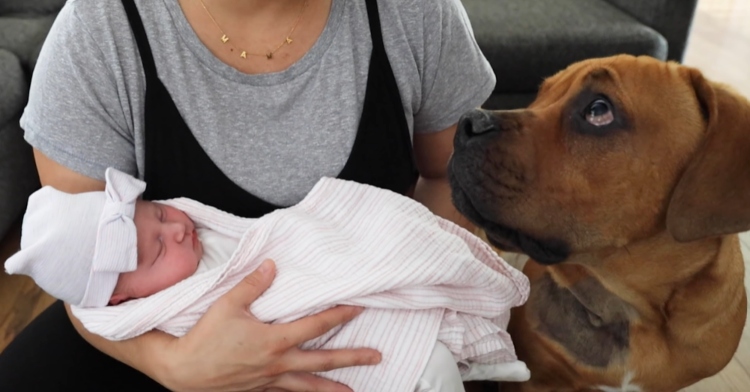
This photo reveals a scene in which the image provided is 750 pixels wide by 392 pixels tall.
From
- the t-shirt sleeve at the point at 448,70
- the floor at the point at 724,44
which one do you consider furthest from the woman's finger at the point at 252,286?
the floor at the point at 724,44

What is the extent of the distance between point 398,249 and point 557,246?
0.84 feet

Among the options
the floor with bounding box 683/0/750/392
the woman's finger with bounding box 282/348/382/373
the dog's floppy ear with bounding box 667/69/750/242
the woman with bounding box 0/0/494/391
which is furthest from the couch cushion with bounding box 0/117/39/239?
the floor with bounding box 683/0/750/392

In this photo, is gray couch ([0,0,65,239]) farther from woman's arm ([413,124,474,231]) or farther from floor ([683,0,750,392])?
floor ([683,0,750,392])

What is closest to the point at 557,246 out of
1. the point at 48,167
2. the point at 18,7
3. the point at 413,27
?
the point at 413,27

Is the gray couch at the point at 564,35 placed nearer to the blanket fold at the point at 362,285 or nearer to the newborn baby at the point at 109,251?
the blanket fold at the point at 362,285

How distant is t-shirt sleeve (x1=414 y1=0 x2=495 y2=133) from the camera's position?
123cm

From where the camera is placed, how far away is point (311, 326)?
100cm

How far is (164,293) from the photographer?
41.5 inches

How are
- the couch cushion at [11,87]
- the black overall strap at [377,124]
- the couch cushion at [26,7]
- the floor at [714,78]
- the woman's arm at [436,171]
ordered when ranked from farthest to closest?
1. the couch cushion at [26,7]
2. the couch cushion at [11,87]
3. the floor at [714,78]
4. the woman's arm at [436,171]
5. the black overall strap at [377,124]

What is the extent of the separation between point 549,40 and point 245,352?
1.80 m

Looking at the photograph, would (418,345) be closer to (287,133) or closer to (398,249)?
(398,249)

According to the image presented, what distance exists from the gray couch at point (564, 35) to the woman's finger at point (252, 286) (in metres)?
1.57

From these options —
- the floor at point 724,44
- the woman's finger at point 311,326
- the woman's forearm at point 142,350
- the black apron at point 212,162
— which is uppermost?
the black apron at point 212,162

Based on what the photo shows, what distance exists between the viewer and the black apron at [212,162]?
1102mm
